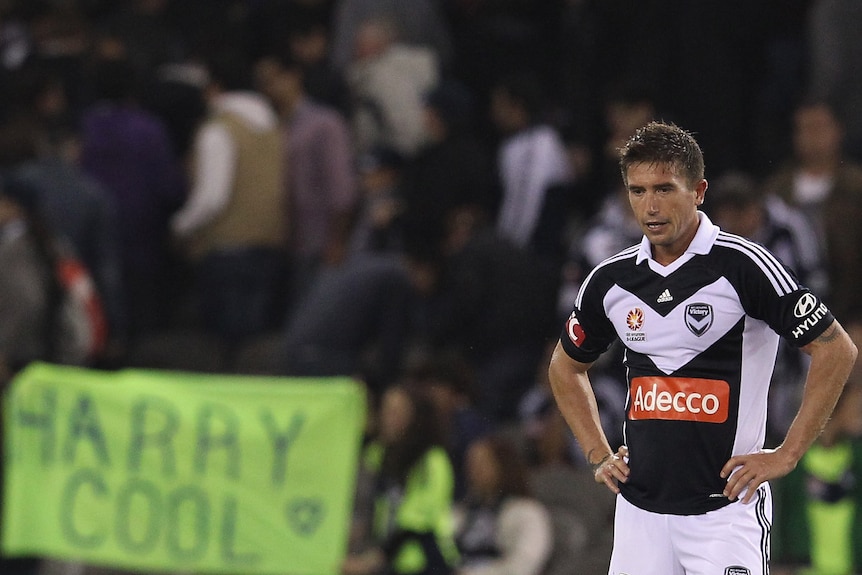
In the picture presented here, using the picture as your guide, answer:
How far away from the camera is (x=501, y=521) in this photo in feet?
32.2

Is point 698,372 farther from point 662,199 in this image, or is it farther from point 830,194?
point 830,194

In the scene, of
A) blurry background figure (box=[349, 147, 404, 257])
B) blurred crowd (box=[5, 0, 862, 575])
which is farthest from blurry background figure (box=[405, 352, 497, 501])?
blurry background figure (box=[349, 147, 404, 257])

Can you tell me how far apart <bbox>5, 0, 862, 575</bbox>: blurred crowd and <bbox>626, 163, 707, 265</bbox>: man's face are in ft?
12.9

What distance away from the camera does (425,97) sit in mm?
12477

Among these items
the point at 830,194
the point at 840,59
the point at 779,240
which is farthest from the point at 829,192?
the point at 840,59

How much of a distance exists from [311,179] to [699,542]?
7.41 metres

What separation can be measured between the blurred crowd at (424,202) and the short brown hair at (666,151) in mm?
3924

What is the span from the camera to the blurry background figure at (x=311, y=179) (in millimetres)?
12609

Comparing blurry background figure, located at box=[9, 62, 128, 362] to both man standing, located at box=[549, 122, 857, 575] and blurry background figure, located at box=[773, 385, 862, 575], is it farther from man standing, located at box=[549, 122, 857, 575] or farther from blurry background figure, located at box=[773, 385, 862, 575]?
man standing, located at box=[549, 122, 857, 575]

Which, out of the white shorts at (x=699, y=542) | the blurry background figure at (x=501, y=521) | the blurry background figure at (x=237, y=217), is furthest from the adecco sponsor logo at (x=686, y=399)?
the blurry background figure at (x=237, y=217)

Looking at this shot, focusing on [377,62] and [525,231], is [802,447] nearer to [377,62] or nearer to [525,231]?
[525,231]

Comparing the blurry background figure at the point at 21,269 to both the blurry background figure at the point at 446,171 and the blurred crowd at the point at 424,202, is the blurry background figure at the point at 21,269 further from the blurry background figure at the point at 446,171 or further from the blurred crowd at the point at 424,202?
the blurry background figure at the point at 446,171

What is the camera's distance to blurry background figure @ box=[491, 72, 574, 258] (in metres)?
11.9

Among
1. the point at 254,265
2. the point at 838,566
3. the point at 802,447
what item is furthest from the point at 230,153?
the point at 802,447
